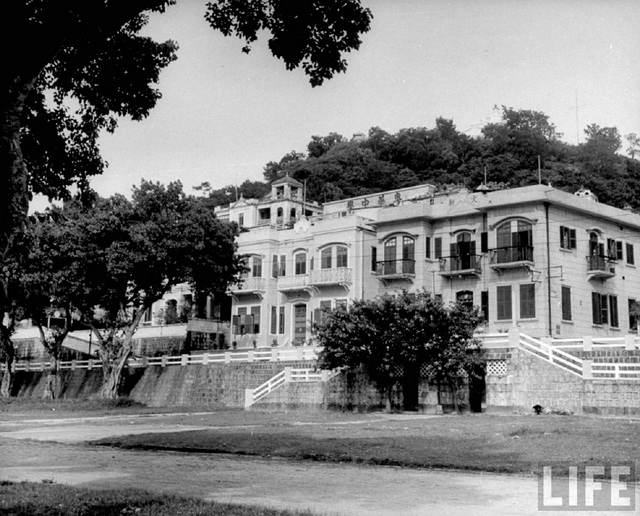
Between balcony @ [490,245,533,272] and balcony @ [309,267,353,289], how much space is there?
894cm

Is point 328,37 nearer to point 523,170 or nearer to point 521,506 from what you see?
point 521,506

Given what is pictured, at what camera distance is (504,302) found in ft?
134

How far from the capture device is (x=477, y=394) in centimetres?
2947

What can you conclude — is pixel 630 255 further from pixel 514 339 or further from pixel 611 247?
pixel 514 339

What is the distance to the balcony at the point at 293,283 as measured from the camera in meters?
48.7

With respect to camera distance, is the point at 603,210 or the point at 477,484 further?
the point at 603,210

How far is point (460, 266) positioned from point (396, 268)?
12.8 feet

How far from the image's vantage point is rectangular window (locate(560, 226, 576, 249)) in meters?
40.5

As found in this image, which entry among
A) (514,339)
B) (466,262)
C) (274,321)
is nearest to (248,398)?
(514,339)

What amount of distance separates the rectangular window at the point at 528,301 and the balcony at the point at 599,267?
3762mm

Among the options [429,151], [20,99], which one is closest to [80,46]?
[20,99]

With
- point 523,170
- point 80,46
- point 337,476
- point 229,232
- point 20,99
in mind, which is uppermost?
point 523,170

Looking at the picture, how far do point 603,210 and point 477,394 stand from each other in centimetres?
1808

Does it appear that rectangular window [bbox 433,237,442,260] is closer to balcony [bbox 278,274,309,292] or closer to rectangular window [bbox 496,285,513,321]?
rectangular window [bbox 496,285,513,321]
